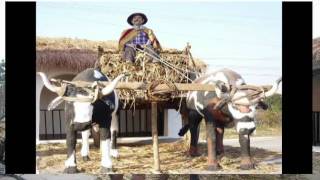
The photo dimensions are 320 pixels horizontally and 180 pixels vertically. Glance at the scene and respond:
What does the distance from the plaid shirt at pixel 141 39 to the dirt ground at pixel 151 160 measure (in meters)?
1.67

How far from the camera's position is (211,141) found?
26.4ft

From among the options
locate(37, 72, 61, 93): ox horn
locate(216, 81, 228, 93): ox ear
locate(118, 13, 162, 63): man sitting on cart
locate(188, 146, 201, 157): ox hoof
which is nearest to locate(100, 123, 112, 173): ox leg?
locate(37, 72, 61, 93): ox horn

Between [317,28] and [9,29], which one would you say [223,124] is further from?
[9,29]

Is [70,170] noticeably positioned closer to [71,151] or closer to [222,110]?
[71,151]

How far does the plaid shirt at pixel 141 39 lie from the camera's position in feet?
26.0

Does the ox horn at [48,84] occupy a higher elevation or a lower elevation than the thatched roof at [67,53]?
lower

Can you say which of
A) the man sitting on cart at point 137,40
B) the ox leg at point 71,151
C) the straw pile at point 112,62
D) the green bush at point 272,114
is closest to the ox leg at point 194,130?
the straw pile at point 112,62

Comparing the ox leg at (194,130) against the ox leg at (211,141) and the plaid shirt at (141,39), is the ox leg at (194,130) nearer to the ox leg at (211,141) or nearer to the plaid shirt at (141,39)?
the ox leg at (211,141)

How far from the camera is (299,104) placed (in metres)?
8.04

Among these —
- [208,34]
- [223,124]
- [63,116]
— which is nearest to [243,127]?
[223,124]

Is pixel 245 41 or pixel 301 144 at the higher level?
pixel 245 41

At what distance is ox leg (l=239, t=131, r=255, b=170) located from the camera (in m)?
7.98

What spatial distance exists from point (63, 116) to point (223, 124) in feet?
8.36

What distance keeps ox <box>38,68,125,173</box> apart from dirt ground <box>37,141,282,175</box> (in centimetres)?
11
